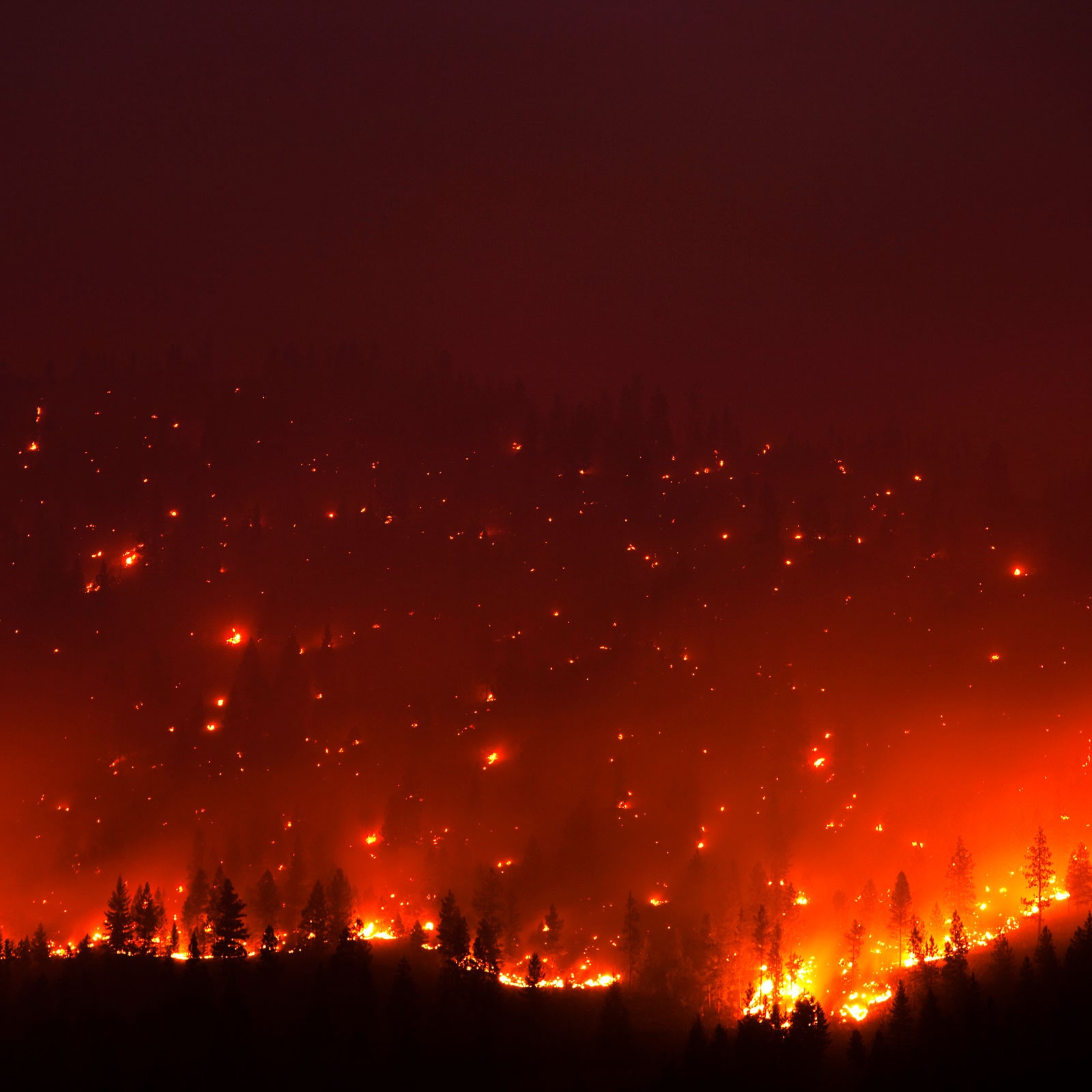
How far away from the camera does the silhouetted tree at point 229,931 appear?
57.9 meters

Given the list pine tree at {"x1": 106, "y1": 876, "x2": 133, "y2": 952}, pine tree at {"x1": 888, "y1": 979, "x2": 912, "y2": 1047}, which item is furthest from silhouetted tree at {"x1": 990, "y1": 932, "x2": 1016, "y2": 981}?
pine tree at {"x1": 106, "y1": 876, "x2": 133, "y2": 952}

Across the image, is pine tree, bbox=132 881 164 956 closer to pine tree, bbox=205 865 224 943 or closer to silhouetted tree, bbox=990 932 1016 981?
pine tree, bbox=205 865 224 943

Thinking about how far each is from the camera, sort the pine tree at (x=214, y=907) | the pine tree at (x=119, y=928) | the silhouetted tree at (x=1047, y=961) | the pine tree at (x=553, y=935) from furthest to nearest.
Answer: the pine tree at (x=553, y=935), the pine tree at (x=214, y=907), the pine tree at (x=119, y=928), the silhouetted tree at (x=1047, y=961)

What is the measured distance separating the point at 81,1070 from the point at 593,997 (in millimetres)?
29342

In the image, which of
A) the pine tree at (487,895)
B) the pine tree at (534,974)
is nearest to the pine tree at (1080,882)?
the pine tree at (534,974)

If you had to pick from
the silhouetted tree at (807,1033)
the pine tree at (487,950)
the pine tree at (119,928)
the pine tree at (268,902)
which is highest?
the pine tree at (268,902)

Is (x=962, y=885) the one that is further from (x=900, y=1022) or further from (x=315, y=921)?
(x=315, y=921)

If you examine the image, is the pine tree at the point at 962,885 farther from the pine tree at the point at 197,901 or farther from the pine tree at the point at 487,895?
the pine tree at the point at 197,901

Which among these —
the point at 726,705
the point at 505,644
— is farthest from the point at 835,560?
the point at 505,644

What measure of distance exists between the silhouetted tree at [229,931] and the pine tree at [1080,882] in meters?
55.1

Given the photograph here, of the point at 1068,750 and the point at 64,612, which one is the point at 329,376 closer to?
the point at 64,612

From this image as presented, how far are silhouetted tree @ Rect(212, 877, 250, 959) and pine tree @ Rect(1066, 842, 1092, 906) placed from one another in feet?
181

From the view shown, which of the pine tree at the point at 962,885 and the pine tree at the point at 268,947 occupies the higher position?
the pine tree at the point at 962,885

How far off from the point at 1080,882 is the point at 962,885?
8.62 m
